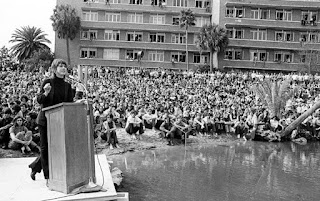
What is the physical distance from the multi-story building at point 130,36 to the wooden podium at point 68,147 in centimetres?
4339

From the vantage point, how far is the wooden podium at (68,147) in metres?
5.17

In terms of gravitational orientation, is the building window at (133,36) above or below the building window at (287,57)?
above

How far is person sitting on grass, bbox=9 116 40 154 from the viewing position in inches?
409

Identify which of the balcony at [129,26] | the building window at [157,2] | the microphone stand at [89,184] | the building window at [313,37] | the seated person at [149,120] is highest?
the building window at [157,2]

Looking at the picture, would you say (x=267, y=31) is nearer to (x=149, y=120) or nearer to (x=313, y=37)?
(x=313, y=37)

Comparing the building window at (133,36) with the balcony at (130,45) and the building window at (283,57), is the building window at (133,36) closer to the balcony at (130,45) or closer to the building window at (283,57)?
the balcony at (130,45)

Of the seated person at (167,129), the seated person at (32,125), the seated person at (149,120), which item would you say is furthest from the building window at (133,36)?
the seated person at (32,125)

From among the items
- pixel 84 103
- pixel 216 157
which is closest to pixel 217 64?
pixel 216 157

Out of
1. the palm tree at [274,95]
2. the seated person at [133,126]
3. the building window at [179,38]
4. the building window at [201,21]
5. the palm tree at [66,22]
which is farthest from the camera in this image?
the building window at [201,21]

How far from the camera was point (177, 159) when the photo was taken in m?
12.8

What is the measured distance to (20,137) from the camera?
10.5 m

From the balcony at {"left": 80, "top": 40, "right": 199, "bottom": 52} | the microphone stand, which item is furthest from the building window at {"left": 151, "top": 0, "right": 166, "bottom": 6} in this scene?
the microphone stand

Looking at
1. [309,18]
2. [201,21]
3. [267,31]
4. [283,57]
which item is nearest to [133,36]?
[201,21]

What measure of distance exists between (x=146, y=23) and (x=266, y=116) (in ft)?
103
